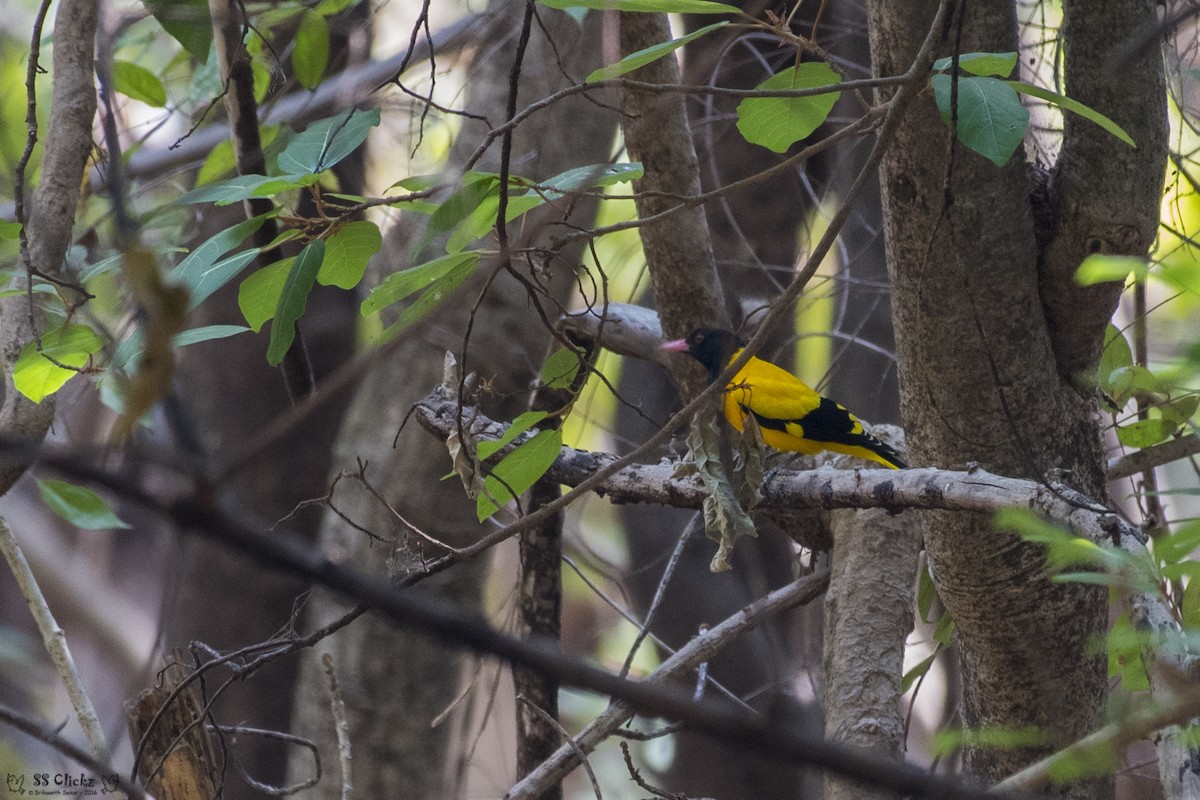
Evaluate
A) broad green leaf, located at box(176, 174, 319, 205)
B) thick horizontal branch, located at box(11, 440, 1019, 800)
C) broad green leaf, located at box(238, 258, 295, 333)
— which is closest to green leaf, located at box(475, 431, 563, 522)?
broad green leaf, located at box(238, 258, 295, 333)

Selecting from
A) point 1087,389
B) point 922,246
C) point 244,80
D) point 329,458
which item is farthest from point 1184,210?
point 329,458

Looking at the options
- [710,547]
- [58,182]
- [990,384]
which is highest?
[710,547]

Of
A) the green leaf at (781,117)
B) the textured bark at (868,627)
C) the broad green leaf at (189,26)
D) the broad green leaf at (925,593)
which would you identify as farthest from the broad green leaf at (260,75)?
the broad green leaf at (925,593)

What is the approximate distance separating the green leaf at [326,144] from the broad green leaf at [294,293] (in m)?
0.13

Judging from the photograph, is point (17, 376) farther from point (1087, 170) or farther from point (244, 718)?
point (244, 718)

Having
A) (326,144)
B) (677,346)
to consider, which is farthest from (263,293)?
(677,346)

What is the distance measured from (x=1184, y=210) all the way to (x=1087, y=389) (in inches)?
84.3

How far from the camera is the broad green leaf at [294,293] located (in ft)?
5.31

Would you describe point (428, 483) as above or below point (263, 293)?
above

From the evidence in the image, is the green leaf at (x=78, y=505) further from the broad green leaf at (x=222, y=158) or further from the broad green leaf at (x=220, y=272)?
the broad green leaf at (x=222, y=158)

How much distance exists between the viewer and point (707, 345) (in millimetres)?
2984

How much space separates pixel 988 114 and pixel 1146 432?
3.57 ft

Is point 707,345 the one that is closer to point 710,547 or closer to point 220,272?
point 220,272

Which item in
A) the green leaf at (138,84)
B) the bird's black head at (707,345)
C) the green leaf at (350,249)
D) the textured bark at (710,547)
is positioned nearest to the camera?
the green leaf at (350,249)
